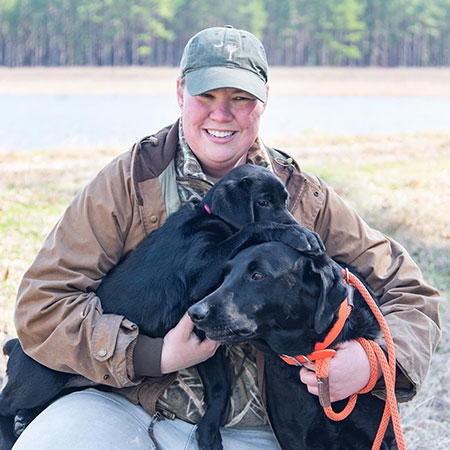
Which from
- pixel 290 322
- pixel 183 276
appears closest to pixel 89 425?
pixel 183 276

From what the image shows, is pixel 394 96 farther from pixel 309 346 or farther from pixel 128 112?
pixel 309 346

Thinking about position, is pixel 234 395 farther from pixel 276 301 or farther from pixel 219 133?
pixel 219 133

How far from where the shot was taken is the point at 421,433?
341 cm

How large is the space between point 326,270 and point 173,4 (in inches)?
1404

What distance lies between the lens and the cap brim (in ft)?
9.00

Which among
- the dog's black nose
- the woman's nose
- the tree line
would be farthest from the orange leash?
the tree line

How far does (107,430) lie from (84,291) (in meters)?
0.55

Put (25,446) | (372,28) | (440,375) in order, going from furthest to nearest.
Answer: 1. (372,28)
2. (440,375)
3. (25,446)

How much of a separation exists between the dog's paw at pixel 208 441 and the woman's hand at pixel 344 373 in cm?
40

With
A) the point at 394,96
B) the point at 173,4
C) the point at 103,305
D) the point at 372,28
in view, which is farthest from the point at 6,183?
the point at 372,28

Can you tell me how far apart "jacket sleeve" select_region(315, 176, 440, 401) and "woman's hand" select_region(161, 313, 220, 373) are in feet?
2.22

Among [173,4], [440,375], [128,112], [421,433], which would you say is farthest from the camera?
[173,4]

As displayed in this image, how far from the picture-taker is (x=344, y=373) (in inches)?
96.8

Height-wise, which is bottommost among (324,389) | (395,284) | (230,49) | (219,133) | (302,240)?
(324,389)
